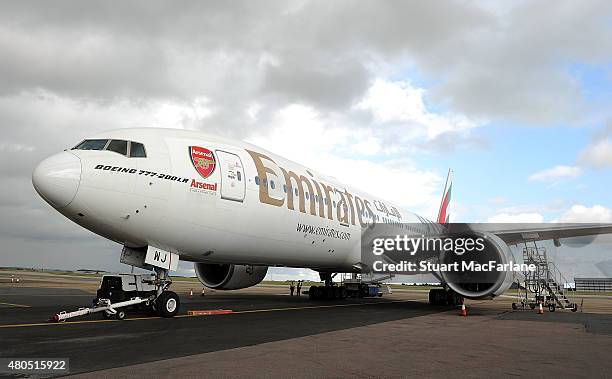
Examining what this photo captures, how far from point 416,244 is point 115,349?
15.2 metres

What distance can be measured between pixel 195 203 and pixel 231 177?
4.21ft

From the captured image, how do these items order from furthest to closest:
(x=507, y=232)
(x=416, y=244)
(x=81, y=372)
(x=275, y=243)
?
(x=416, y=244)
(x=507, y=232)
(x=275, y=243)
(x=81, y=372)

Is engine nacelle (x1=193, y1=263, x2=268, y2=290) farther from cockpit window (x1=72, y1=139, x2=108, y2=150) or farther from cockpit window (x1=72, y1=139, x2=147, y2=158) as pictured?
cockpit window (x1=72, y1=139, x2=108, y2=150)

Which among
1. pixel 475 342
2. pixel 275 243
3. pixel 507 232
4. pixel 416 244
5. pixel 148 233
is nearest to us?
pixel 475 342

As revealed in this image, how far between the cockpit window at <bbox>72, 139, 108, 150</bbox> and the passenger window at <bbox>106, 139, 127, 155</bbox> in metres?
0.15

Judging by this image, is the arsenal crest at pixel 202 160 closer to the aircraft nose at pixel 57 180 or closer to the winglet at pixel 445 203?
the aircraft nose at pixel 57 180

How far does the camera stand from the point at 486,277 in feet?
49.2

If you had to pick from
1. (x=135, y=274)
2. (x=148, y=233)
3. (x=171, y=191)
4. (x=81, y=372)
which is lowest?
(x=81, y=372)

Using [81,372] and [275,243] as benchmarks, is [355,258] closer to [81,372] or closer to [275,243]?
[275,243]

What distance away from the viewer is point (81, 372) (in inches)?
186

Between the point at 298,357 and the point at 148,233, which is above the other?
the point at 148,233

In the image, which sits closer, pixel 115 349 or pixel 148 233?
pixel 115 349

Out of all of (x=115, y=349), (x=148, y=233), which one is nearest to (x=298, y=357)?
(x=115, y=349)

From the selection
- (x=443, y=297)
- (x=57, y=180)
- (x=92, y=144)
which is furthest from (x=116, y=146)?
(x=443, y=297)
